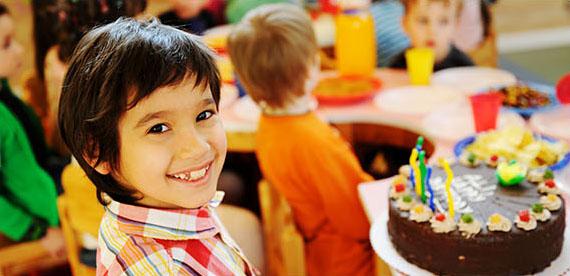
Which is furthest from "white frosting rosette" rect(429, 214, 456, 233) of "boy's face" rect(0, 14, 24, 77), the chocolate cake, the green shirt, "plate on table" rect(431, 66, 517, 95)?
"boy's face" rect(0, 14, 24, 77)

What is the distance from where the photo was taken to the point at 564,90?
1902mm

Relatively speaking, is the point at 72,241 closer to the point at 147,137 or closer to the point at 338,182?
the point at 338,182

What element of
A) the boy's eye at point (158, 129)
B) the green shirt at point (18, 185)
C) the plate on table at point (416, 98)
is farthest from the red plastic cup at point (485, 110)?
the green shirt at point (18, 185)

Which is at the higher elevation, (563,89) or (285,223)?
(563,89)

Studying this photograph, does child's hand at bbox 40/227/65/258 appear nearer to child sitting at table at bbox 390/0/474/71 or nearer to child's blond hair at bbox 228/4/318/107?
child's blond hair at bbox 228/4/318/107

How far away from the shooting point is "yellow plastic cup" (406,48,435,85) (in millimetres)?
2365

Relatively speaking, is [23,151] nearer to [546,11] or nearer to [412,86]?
[412,86]

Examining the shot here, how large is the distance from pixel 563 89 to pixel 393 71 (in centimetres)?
88

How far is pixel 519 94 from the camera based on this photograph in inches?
83.4

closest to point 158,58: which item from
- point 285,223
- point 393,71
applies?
point 285,223

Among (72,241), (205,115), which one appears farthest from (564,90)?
(72,241)

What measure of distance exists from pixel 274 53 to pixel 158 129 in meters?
0.81

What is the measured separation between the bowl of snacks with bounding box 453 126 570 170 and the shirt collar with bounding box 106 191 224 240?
0.76m

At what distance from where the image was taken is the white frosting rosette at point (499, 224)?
1.28m
